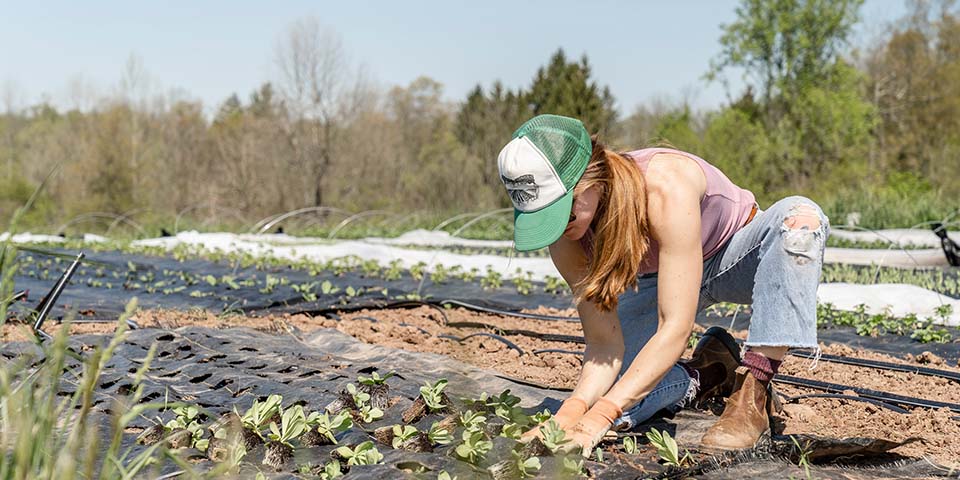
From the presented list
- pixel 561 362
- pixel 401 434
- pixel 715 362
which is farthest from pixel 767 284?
pixel 561 362

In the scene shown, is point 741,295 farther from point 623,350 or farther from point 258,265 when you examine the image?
point 258,265

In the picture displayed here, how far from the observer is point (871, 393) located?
2930mm

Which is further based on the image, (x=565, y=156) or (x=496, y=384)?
(x=496, y=384)

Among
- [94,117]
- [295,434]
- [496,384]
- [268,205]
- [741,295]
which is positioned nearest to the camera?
[295,434]

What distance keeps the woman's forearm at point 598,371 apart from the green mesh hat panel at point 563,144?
0.61 meters

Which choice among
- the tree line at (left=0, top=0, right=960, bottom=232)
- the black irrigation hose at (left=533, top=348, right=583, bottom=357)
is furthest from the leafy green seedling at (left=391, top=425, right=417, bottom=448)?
the tree line at (left=0, top=0, right=960, bottom=232)

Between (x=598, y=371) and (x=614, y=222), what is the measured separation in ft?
1.64

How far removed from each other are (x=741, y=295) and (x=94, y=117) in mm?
25182

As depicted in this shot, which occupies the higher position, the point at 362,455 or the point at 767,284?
the point at 767,284

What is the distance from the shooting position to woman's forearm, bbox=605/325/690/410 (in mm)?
2078

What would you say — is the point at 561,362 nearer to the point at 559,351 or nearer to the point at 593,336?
the point at 559,351

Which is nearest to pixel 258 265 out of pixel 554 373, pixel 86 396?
pixel 554 373

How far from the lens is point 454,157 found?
18.2m

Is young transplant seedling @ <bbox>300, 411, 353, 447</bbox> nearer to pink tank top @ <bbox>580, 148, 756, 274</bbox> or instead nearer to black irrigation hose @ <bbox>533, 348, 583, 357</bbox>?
pink tank top @ <bbox>580, 148, 756, 274</bbox>
